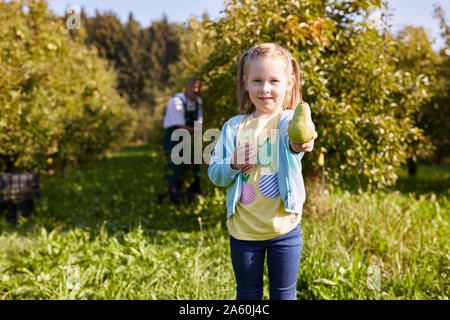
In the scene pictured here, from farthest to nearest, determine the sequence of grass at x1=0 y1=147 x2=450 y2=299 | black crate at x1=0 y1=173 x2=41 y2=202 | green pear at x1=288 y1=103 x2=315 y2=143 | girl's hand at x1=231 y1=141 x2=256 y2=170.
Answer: black crate at x1=0 y1=173 x2=41 y2=202, grass at x1=0 y1=147 x2=450 y2=299, girl's hand at x1=231 y1=141 x2=256 y2=170, green pear at x1=288 y1=103 x2=315 y2=143

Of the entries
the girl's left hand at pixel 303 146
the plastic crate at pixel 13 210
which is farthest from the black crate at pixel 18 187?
the girl's left hand at pixel 303 146

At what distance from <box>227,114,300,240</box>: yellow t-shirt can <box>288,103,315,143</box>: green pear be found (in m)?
0.25

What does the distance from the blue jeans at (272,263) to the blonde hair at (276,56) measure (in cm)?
60

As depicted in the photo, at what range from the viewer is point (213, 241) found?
3.86 meters

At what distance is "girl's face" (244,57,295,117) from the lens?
150 cm

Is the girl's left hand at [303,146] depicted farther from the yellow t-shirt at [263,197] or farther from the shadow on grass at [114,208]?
the shadow on grass at [114,208]

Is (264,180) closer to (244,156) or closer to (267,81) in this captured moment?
(244,156)

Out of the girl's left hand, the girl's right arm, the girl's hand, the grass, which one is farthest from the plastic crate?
the girl's left hand

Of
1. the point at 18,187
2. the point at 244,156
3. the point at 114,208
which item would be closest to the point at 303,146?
the point at 244,156

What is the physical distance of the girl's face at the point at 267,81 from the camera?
1.50m

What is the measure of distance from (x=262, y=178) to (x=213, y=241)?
2.45 m

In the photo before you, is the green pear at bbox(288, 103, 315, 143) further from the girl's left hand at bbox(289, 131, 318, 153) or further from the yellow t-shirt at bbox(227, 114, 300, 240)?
the yellow t-shirt at bbox(227, 114, 300, 240)
